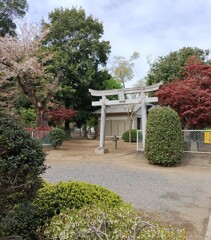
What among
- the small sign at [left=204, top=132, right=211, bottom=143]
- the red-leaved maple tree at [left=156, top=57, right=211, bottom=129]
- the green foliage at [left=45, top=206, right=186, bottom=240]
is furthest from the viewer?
the red-leaved maple tree at [left=156, top=57, right=211, bottom=129]

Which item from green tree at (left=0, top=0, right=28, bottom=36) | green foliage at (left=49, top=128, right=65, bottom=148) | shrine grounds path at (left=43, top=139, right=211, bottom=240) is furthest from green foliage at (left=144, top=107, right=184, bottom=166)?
green tree at (left=0, top=0, right=28, bottom=36)

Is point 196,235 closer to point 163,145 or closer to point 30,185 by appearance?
point 30,185

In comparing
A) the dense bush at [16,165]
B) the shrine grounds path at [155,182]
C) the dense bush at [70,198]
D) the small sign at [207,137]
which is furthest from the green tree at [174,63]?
the dense bush at [16,165]

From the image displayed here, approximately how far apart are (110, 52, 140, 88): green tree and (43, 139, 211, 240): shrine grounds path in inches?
790

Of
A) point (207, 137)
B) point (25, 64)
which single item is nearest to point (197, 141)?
point (207, 137)

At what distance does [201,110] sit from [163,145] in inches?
97.6

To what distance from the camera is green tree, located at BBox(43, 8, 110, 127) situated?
19.2m

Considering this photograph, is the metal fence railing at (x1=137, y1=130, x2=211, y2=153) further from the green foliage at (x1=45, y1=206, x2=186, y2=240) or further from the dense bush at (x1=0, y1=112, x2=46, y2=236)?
the dense bush at (x1=0, y1=112, x2=46, y2=236)

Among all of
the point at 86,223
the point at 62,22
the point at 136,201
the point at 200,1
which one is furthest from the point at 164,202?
the point at 62,22

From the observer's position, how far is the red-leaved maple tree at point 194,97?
10115mm

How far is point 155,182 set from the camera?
6906mm

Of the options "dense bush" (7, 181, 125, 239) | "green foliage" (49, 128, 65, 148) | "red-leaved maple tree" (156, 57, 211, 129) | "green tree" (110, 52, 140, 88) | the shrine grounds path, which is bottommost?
the shrine grounds path

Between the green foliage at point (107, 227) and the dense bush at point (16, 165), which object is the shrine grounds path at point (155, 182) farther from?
the dense bush at point (16, 165)

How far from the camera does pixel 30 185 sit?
2.28 m
